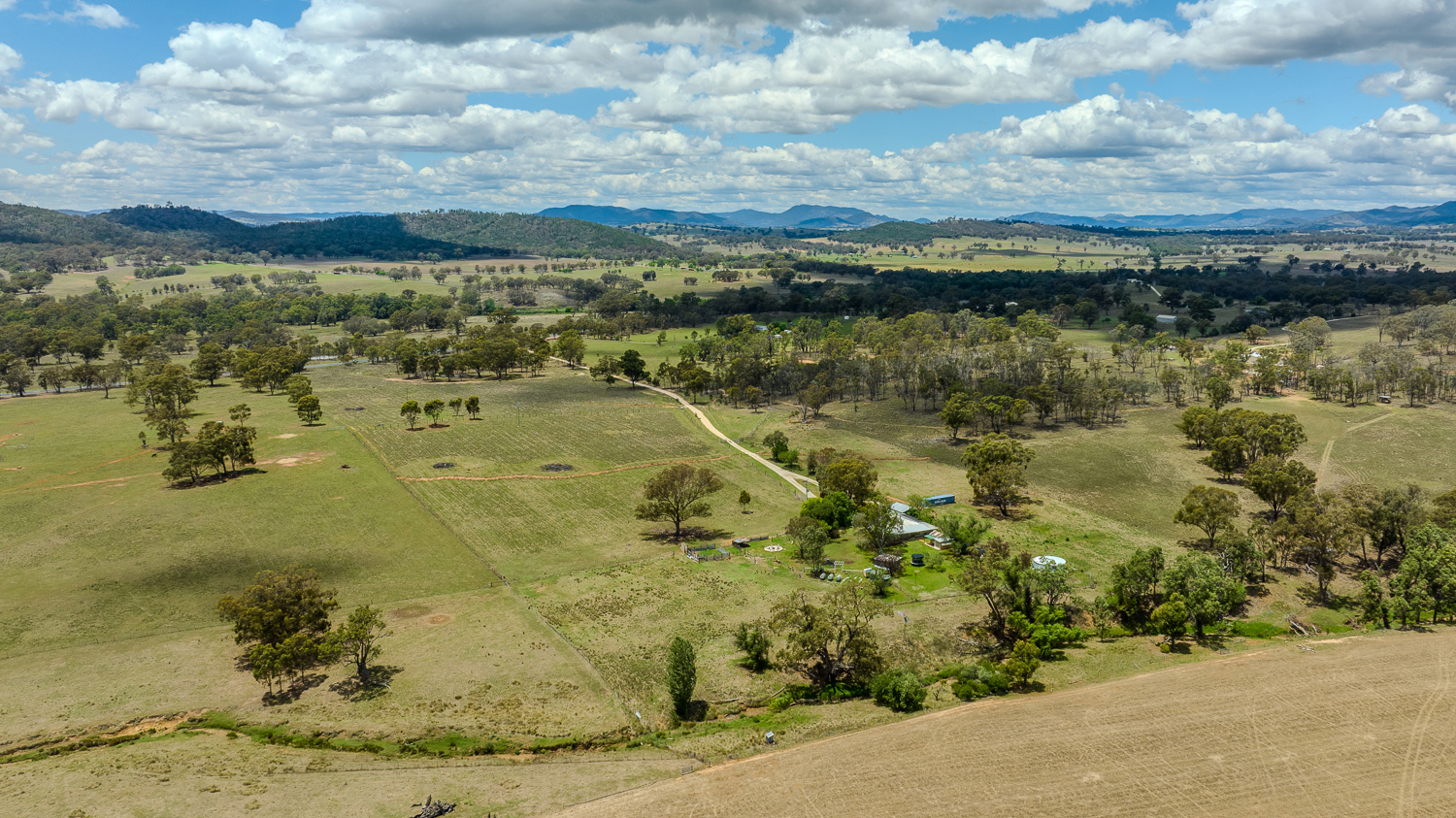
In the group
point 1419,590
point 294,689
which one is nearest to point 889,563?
point 1419,590

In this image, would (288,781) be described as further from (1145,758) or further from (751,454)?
(751,454)

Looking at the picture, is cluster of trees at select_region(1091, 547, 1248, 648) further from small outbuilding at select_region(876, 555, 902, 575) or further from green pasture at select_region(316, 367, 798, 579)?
green pasture at select_region(316, 367, 798, 579)

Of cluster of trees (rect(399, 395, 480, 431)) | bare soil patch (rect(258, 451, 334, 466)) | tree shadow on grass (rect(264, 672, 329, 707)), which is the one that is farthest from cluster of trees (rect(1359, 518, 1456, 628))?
cluster of trees (rect(399, 395, 480, 431))

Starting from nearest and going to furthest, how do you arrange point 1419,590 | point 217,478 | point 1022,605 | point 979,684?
point 979,684 < point 1419,590 < point 1022,605 < point 217,478

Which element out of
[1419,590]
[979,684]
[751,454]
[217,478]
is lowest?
[979,684]

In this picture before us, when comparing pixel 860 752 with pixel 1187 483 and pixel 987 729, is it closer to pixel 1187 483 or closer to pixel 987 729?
pixel 987 729

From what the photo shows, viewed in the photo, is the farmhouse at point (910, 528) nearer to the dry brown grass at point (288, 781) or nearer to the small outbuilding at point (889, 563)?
the small outbuilding at point (889, 563)
